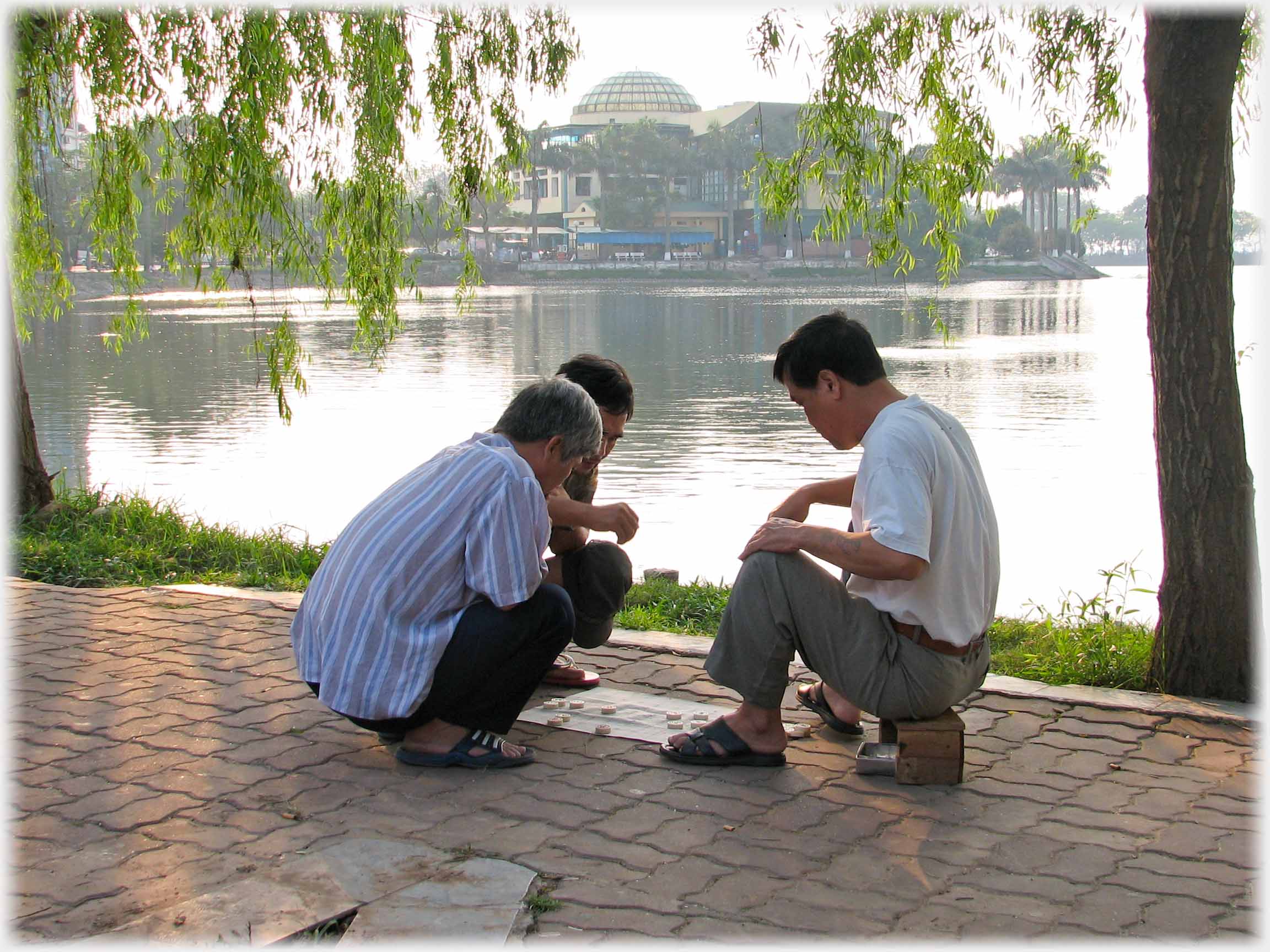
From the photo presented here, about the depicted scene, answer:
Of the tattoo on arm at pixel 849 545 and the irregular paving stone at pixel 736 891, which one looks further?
the tattoo on arm at pixel 849 545

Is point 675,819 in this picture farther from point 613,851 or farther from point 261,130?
point 261,130

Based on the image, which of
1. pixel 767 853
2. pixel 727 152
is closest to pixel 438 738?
pixel 767 853

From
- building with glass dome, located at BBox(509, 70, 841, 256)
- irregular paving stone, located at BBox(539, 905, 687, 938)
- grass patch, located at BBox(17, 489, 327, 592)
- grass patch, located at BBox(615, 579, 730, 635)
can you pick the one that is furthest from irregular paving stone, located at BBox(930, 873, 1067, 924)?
building with glass dome, located at BBox(509, 70, 841, 256)

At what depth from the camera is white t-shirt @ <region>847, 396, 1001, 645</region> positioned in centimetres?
324

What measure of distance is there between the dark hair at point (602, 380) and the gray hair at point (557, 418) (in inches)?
22.6

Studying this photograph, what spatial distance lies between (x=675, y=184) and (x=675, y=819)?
260ft

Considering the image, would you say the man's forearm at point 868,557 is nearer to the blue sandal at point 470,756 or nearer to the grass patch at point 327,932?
the blue sandal at point 470,756

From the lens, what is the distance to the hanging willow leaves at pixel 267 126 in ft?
20.4

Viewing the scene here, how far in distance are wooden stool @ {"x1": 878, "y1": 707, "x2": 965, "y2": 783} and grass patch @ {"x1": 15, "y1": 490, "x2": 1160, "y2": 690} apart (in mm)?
1278

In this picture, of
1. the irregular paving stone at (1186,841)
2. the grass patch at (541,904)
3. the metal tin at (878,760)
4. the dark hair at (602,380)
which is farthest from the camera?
the dark hair at (602,380)

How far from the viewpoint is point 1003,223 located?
75.6 m

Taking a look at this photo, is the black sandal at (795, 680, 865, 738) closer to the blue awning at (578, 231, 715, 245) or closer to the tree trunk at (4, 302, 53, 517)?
the tree trunk at (4, 302, 53, 517)

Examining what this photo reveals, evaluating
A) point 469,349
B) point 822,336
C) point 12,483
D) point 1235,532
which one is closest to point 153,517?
point 12,483

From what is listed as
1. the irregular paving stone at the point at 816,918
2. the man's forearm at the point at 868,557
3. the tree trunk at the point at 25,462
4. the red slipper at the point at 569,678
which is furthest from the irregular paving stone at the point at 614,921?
the tree trunk at the point at 25,462
